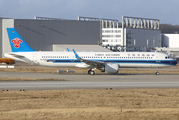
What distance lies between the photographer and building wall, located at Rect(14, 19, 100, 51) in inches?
2576

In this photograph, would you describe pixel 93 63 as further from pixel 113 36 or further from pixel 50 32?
pixel 113 36

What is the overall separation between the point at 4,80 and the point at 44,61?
36.1 feet

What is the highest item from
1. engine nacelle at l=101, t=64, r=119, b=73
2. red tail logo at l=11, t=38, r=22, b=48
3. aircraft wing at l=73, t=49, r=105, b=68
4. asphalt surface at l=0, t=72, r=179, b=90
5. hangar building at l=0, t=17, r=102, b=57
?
hangar building at l=0, t=17, r=102, b=57

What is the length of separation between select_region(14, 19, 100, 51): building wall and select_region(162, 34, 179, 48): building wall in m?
70.0

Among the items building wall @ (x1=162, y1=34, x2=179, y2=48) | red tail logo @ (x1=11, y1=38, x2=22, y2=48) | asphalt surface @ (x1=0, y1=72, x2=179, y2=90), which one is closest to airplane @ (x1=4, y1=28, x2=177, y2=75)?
red tail logo @ (x1=11, y1=38, x2=22, y2=48)

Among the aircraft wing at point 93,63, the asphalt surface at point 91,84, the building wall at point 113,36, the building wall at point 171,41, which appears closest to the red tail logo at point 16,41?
the aircraft wing at point 93,63

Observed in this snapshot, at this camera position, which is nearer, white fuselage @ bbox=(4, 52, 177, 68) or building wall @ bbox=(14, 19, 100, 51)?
white fuselage @ bbox=(4, 52, 177, 68)

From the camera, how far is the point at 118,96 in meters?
18.3

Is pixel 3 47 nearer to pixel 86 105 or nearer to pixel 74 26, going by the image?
pixel 74 26

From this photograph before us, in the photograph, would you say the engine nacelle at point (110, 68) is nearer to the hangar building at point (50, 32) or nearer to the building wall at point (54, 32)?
the hangar building at point (50, 32)

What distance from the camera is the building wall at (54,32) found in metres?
65.4

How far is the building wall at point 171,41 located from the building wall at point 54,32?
230 ft

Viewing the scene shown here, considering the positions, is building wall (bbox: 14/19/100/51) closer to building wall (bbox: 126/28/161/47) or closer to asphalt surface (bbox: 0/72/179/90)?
asphalt surface (bbox: 0/72/179/90)

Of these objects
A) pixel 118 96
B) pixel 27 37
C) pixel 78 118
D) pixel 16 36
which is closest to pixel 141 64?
pixel 16 36
